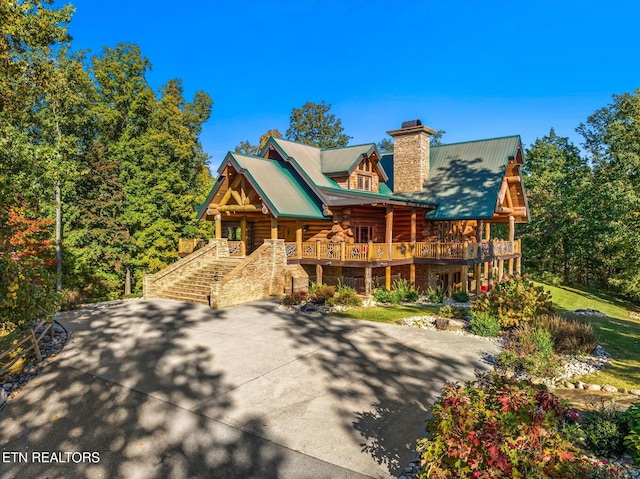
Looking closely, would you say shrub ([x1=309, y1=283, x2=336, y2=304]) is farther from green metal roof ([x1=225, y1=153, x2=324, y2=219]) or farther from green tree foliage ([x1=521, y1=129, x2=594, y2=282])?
green tree foliage ([x1=521, y1=129, x2=594, y2=282])

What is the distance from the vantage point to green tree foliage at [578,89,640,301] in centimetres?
2745

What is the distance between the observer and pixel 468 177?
82.4ft

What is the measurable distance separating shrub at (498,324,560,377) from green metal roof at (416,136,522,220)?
38.7ft

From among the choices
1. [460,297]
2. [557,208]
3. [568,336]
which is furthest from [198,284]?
[557,208]

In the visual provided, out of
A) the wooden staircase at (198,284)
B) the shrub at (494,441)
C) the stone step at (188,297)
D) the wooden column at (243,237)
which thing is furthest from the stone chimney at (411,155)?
the shrub at (494,441)

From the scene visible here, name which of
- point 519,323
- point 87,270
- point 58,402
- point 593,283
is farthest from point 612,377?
point 593,283

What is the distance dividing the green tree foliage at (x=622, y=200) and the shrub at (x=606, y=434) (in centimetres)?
2590

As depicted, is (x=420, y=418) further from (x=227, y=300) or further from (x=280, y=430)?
(x=227, y=300)

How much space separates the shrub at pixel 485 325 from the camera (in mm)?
13234

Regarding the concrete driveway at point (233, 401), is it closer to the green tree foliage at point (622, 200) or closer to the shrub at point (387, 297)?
the shrub at point (387, 297)

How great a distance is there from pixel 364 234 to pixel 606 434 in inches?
737

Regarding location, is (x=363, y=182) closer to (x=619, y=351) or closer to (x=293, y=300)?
(x=293, y=300)

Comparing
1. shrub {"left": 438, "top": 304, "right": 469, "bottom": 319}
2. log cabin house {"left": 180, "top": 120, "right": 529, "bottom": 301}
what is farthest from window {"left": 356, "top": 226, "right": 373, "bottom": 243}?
shrub {"left": 438, "top": 304, "right": 469, "bottom": 319}

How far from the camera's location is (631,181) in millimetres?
29359
